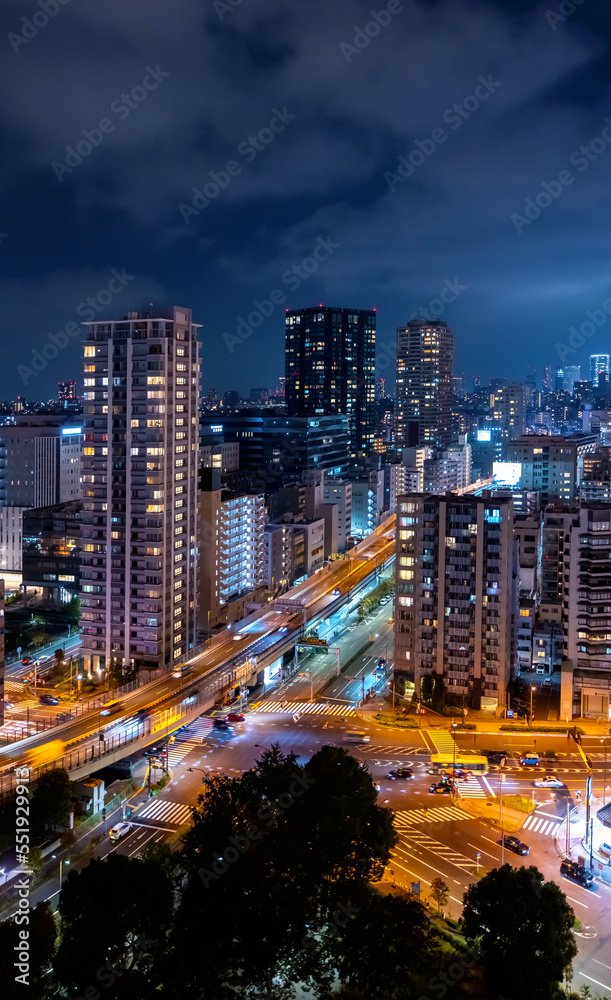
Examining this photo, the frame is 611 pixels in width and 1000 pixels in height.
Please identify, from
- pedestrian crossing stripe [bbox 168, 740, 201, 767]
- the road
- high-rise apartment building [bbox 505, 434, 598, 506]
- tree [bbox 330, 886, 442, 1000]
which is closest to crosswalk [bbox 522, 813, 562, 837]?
the road

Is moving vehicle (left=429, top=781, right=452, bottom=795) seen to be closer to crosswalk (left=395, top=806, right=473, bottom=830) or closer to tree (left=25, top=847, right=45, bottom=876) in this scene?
crosswalk (left=395, top=806, right=473, bottom=830)

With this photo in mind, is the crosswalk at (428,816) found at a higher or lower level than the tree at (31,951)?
lower

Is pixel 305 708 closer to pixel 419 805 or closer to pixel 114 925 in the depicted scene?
pixel 419 805

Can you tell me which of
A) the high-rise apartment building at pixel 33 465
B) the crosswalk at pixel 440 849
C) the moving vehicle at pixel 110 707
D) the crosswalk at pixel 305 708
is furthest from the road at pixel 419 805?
the high-rise apartment building at pixel 33 465

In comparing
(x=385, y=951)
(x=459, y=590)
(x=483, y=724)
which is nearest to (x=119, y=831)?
(x=385, y=951)

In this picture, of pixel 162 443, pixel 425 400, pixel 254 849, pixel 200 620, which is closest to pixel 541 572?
pixel 200 620

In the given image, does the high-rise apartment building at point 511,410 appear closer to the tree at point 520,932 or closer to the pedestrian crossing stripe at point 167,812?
the pedestrian crossing stripe at point 167,812
